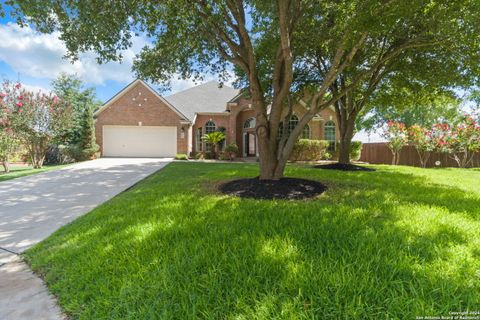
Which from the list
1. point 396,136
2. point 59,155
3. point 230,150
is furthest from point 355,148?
point 59,155

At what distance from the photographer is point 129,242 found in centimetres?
299

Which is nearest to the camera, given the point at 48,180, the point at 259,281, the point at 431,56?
the point at 259,281

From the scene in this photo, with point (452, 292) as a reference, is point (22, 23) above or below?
above

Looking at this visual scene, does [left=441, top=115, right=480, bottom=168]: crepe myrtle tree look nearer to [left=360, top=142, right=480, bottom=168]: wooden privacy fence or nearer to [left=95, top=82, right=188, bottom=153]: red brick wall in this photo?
[left=360, top=142, right=480, bottom=168]: wooden privacy fence

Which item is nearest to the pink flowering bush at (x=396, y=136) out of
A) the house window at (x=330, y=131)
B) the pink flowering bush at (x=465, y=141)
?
the pink flowering bush at (x=465, y=141)

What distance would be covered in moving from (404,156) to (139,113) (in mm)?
20372

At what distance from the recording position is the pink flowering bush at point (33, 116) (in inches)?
548

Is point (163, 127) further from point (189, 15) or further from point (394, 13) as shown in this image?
point (394, 13)

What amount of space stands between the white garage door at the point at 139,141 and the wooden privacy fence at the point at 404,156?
1587cm

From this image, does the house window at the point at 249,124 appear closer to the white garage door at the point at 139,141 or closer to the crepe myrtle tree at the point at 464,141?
the white garage door at the point at 139,141

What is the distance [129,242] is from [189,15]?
463 cm

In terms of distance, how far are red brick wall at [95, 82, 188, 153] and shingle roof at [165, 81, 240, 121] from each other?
1880 millimetres

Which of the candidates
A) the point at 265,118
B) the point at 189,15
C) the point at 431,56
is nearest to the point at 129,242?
the point at 265,118

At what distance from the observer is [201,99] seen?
24094 millimetres
